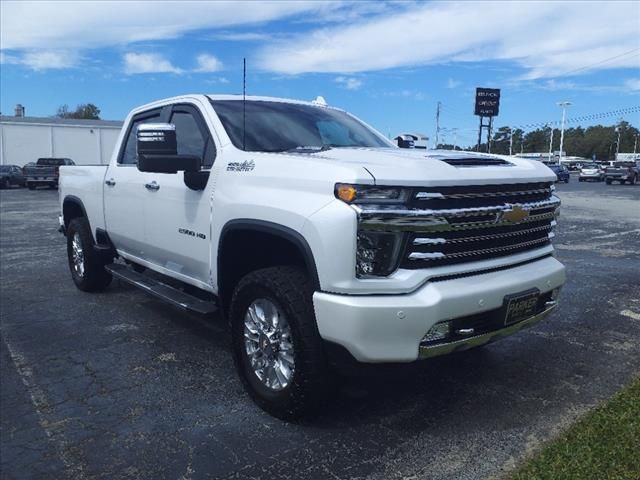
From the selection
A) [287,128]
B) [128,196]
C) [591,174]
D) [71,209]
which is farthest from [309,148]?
[591,174]

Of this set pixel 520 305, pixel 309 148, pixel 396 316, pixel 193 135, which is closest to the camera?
pixel 396 316

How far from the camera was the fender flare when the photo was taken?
10.4 feet

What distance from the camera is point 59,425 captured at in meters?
3.55

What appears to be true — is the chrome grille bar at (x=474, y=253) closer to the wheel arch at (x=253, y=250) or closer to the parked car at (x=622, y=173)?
the wheel arch at (x=253, y=250)

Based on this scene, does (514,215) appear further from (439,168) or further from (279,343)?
(279,343)

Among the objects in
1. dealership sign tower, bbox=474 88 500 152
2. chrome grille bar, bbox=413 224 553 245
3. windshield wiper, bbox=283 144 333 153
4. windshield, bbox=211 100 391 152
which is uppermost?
dealership sign tower, bbox=474 88 500 152

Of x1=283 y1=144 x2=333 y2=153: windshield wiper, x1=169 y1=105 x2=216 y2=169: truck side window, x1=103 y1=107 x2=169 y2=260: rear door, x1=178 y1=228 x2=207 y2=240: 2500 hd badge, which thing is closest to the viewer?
x1=283 y1=144 x2=333 y2=153: windshield wiper

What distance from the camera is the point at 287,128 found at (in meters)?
→ 4.54

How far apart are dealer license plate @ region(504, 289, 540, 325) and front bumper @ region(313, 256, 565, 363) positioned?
21 cm

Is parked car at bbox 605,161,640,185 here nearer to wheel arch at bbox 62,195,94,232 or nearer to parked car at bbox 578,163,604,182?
parked car at bbox 578,163,604,182

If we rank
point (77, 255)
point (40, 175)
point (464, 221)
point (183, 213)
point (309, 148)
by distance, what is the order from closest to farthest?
point (464, 221), point (309, 148), point (183, 213), point (77, 255), point (40, 175)

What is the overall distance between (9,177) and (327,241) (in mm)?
34397

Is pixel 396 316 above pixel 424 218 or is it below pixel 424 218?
below

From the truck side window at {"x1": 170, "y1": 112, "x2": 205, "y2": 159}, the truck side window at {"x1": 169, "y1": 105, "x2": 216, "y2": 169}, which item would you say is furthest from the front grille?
the truck side window at {"x1": 170, "y1": 112, "x2": 205, "y2": 159}
